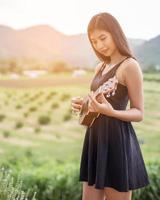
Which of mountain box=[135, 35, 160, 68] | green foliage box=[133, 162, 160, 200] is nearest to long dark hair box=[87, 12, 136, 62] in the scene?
green foliage box=[133, 162, 160, 200]

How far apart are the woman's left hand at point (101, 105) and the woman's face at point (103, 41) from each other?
0.66 ft

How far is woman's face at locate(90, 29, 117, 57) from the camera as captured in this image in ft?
6.77

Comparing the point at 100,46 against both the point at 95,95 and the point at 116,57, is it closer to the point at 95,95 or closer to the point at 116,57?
the point at 116,57

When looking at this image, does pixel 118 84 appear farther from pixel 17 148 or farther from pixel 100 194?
pixel 17 148

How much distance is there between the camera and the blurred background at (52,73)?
3.54m

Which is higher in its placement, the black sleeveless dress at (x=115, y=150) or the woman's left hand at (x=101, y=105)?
the woman's left hand at (x=101, y=105)

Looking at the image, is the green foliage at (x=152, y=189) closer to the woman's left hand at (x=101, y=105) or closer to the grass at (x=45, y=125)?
the grass at (x=45, y=125)

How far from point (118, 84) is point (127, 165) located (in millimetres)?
308

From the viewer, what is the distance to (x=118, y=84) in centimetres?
204

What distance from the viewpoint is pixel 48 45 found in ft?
11.9

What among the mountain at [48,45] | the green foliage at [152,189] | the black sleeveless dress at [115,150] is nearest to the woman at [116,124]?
the black sleeveless dress at [115,150]

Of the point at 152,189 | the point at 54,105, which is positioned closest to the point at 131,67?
the point at 152,189

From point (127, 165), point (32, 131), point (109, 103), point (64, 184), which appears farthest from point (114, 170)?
point (32, 131)

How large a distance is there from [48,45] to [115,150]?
5.61ft
